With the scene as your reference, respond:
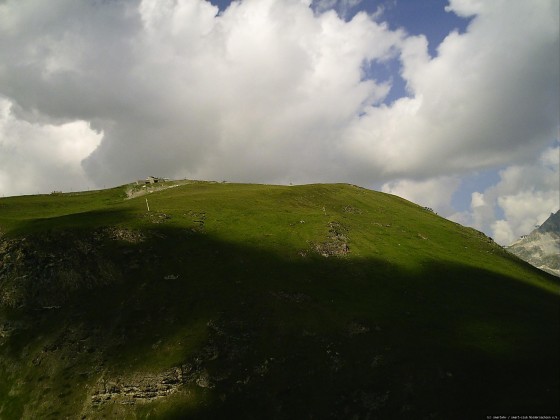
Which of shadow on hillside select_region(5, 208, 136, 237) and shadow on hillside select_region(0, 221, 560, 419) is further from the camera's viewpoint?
shadow on hillside select_region(5, 208, 136, 237)

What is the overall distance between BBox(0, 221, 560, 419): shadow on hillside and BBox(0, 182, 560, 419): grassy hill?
0.85 ft

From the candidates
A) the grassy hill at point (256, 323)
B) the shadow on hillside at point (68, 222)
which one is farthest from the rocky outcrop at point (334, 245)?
the shadow on hillside at point (68, 222)

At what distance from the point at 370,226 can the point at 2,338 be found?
88006 millimetres

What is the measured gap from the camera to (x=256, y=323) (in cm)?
6919

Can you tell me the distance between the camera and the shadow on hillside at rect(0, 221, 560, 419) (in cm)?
5453

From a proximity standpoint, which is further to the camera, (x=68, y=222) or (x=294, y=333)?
(x=68, y=222)

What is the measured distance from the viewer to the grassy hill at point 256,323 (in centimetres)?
5572

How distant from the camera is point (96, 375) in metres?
63.3

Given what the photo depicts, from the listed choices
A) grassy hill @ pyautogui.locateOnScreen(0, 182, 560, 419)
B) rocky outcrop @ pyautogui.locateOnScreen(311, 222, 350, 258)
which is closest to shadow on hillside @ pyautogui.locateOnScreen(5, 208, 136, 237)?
grassy hill @ pyautogui.locateOnScreen(0, 182, 560, 419)

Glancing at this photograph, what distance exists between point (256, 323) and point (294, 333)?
661 centimetres

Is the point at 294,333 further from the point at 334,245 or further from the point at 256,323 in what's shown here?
the point at 334,245

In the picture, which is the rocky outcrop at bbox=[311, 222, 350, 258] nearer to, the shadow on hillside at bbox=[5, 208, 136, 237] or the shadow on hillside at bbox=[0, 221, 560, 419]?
the shadow on hillside at bbox=[0, 221, 560, 419]

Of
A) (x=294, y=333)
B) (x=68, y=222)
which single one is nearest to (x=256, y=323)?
(x=294, y=333)

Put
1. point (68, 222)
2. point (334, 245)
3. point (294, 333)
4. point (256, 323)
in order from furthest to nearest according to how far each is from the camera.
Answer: point (334, 245)
point (68, 222)
point (256, 323)
point (294, 333)
